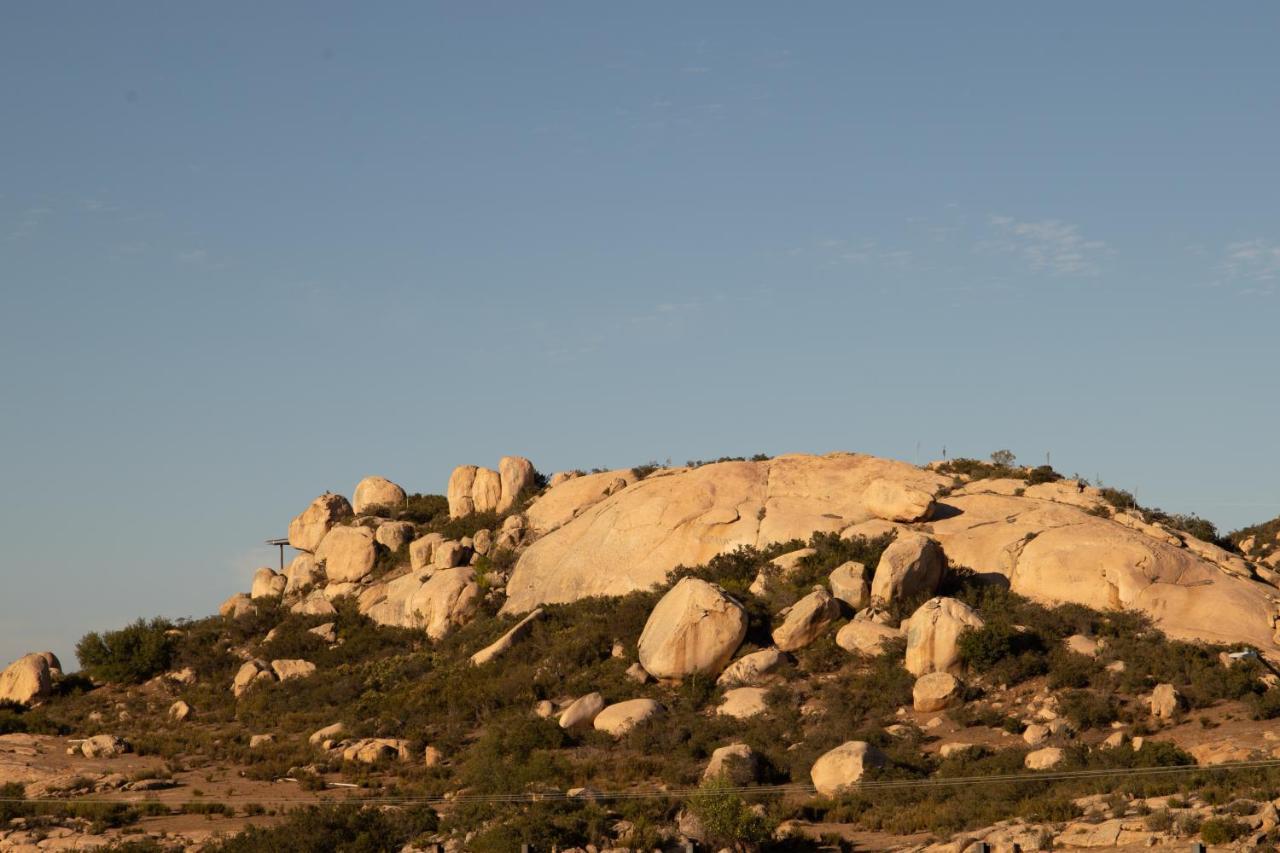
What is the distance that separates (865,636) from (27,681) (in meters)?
39.7

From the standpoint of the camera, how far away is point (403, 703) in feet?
188

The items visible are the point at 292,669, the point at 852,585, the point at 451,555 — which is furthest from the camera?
the point at 451,555

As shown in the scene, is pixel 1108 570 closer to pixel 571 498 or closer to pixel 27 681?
pixel 571 498

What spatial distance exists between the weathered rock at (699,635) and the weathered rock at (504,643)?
300 inches

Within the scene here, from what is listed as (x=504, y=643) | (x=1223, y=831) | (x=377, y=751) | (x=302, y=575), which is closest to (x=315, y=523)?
(x=302, y=575)

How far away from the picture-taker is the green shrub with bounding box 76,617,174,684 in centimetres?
6750

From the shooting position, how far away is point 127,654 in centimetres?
6856

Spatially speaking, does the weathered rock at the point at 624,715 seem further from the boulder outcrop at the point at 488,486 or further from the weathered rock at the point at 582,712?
the boulder outcrop at the point at 488,486

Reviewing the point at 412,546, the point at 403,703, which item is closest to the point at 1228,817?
the point at 403,703

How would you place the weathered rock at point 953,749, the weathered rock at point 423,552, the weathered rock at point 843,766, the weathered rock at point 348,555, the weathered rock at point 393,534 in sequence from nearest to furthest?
the weathered rock at point 843,766
the weathered rock at point 953,749
the weathered rock at point 423,552
the weathered rock at point 348,555
the weathered rock at point 393,534

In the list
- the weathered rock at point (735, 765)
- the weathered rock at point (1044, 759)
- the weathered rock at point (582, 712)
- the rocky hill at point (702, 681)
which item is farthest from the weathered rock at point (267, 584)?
the weathered rock at point (1044, 759)

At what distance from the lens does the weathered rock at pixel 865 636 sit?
172ft

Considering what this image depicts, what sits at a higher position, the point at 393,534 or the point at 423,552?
the point at 393,534

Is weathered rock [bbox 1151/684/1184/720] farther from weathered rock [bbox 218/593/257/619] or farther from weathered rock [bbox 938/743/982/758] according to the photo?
weathered rock [bbox 218/593/257/619]
